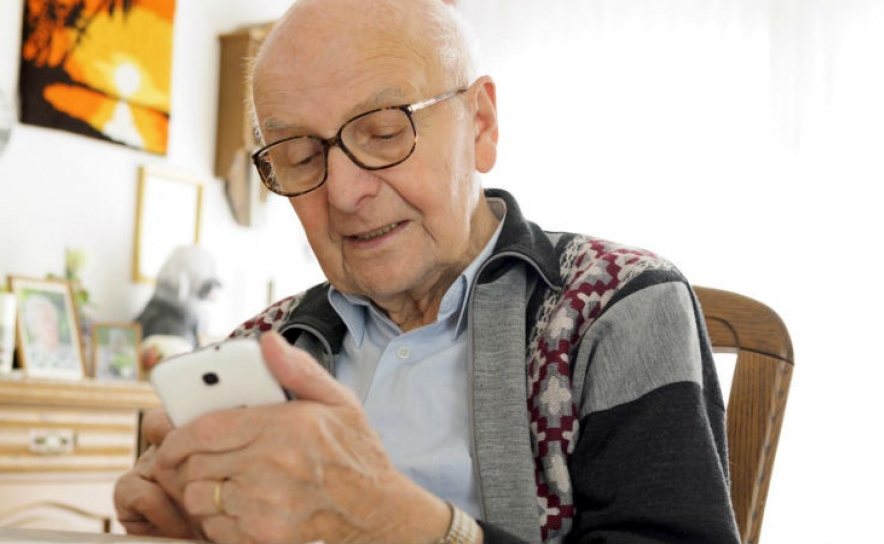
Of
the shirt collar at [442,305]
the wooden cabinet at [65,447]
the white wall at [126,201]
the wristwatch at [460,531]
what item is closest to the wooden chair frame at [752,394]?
the shirt collar at [442,305]

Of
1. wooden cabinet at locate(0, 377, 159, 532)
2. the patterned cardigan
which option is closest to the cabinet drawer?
wooden cabinet at locate(0, 377, 159, 532)

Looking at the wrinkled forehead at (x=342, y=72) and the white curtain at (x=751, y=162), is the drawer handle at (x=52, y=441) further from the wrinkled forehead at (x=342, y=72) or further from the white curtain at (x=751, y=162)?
the white curtain at (x=751, y=162)

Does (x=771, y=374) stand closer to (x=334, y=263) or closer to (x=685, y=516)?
(x=685, y=516)

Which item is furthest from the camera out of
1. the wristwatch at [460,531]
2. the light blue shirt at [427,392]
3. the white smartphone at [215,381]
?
the light blue shirt at [427,392]

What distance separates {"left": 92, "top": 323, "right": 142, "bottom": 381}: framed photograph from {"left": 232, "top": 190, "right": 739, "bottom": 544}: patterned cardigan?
6.57 ft

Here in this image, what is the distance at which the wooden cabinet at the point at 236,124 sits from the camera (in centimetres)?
356

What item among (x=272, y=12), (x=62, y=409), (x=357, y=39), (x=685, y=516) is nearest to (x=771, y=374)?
(x=685, y=516)

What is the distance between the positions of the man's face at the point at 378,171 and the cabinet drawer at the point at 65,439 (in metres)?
1.40

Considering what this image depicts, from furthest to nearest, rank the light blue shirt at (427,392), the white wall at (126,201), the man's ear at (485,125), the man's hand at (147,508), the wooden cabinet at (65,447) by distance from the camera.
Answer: the white wall at (126,201)
the wooden cabinet at (65,447)
the man's ear at (485,125)
the light blue shirt at (427,392)
the man's hand at (147,508)

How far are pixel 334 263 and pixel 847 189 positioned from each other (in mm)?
2185

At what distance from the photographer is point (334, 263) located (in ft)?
4.46

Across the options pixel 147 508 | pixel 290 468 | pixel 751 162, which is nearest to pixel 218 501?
pixel 290 468

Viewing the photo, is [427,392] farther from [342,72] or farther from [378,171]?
[342,72]

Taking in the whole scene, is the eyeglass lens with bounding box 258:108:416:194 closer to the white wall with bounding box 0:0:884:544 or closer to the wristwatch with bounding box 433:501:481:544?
the wristwatch with bounding box 433:501:481:544
